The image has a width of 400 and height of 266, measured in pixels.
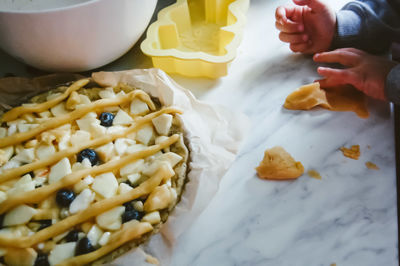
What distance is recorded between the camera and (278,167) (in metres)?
0.71

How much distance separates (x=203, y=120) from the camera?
31.4 inches

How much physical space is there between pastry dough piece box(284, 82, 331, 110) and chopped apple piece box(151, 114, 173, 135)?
0.29 meters

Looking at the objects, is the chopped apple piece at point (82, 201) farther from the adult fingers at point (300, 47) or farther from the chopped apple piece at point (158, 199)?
the adult fingers at point (300, 47)

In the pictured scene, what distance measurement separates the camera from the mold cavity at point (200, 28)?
96 centimetres

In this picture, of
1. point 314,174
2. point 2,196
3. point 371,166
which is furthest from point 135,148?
point 371,166

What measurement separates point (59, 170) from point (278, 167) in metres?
0.42

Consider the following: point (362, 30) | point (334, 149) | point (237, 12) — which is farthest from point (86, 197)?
point (362, 30)

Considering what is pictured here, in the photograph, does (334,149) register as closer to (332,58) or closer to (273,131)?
(273,131)

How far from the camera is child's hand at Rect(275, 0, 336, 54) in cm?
91

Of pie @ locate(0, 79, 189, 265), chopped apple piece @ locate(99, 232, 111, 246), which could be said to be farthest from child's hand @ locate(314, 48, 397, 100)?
chopped apple piece @ locate(99, 232, 111, 246)

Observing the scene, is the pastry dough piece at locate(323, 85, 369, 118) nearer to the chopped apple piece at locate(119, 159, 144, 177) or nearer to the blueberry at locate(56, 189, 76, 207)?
the chopped apple piece at locate(119, 159, 144, 177)

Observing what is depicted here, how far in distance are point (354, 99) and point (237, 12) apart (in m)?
0.38

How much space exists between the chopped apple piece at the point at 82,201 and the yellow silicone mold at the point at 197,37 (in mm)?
383

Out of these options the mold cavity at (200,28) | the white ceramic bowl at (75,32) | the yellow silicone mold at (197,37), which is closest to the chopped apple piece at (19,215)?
the white ceramic bowl at (75,32)
